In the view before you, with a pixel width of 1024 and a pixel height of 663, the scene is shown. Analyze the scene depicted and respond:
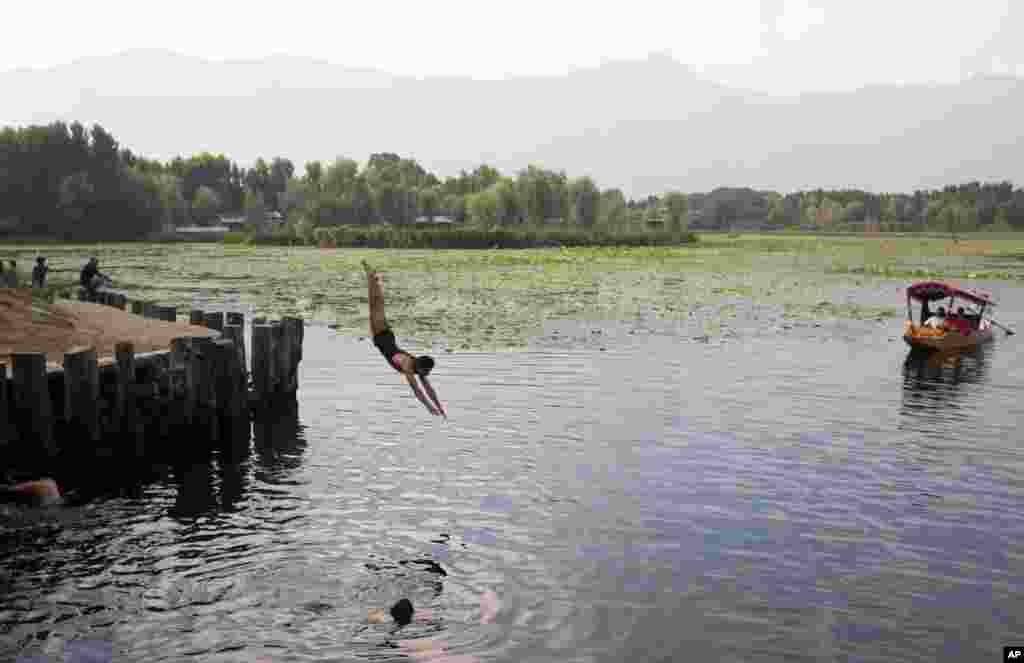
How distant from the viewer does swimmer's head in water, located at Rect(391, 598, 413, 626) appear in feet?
39.3

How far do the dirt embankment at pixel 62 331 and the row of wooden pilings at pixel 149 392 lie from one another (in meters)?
0.78

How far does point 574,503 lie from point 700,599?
4.08m

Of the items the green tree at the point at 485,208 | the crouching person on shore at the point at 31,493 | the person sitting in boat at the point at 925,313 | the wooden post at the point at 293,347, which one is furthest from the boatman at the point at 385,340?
the green tree at the point at 485,208

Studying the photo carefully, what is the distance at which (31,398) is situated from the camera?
16859 millimetres

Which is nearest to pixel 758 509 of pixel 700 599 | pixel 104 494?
pixel 700 599

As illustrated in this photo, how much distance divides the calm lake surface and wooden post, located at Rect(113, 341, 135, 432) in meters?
0.80

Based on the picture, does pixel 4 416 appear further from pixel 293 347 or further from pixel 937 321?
pixel 937 321

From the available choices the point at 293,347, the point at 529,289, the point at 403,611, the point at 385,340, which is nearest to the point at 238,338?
the point at 293,347

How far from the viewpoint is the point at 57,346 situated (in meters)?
20.3

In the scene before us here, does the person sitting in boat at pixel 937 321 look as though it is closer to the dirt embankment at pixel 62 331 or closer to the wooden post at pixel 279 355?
the wooden post at pixel 279 355

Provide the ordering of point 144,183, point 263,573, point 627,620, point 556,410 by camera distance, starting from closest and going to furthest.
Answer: point 627,620 < point 263,573 < point 556,410 < point 144,183

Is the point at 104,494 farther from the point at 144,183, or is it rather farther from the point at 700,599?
the point at 144,183

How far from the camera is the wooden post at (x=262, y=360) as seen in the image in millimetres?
22922

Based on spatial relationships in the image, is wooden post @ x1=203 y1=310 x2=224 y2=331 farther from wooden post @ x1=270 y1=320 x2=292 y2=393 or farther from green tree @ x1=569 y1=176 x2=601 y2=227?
green tree @ x1=569 y1=176 x2=601 y2=227
